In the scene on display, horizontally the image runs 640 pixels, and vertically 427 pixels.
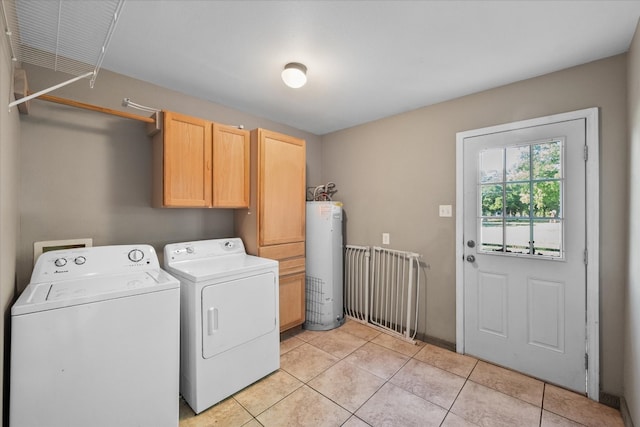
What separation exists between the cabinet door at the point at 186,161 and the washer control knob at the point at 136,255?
0.39m

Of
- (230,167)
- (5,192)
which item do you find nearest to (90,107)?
(5,192)

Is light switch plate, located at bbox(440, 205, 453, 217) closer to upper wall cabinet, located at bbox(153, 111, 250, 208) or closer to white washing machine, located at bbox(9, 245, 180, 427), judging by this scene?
upper wall cabinet, located at bbox(153, 111, 250, 208)

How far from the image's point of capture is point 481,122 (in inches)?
94.6

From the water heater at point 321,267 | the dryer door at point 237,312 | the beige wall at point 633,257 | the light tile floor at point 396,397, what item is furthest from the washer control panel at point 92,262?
the beige wall at point 633,257

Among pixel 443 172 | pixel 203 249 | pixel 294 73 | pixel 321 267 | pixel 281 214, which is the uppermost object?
pixel 294 73

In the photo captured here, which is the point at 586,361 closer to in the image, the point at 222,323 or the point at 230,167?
the point at 222,323

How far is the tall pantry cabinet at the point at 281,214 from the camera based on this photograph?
255 centimetres

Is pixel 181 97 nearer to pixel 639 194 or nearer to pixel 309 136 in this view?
pixel 309 136

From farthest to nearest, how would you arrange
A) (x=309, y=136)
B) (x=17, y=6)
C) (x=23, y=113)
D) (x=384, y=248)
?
1. (x=309, y=136)
2. (x=384, y=248)
3. (x=23, y=113)
4. (x=17, y=6)

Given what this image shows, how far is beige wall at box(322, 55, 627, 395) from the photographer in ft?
6.07

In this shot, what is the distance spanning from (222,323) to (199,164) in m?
1.25

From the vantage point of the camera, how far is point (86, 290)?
1500 millimetres

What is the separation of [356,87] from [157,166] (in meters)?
1.75

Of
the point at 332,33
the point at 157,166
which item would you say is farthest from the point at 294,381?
the point at 332,33
